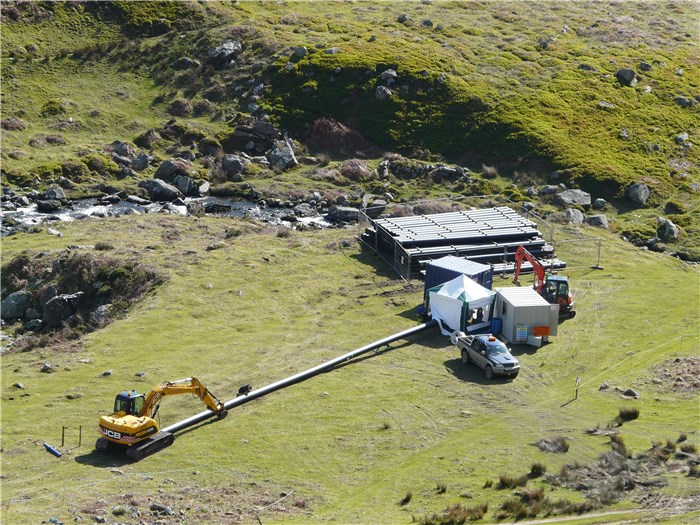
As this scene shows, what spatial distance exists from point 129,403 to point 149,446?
1799mm

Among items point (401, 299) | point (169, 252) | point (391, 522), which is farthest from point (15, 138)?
point (391, 522)

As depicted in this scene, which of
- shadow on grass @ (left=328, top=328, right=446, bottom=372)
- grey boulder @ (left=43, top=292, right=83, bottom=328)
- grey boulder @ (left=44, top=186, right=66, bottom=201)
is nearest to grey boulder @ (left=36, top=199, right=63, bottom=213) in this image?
grey boulder @ (left=44, top=186, right=66, bottom=201)

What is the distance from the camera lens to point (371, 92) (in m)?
96.7

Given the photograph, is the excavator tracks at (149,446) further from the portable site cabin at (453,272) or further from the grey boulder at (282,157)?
the grey boulder at (282,157)

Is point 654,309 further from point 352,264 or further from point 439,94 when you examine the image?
point 439,94

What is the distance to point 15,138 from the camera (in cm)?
8956

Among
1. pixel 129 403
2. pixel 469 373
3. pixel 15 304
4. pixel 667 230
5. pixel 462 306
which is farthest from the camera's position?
pixel 667 230

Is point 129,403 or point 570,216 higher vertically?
point 129,403

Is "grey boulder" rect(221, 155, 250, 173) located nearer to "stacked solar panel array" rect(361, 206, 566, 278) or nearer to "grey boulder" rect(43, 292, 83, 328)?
"stacked solar panel array" rect(361, 206, 566, 278)

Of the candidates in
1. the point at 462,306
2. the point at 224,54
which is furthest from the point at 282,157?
the point at 462,306

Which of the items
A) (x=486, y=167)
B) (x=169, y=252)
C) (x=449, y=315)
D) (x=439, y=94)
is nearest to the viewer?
(x=449, y=315)

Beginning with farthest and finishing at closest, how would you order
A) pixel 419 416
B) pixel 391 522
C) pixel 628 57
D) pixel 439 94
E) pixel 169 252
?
pixel 628 57
pixel 439 94
pixel 169 252
pixel 419 416
pixel 391 522

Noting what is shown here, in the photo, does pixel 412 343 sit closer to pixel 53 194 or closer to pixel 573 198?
pixel 573 198

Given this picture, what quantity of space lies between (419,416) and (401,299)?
15.7 metres
